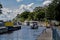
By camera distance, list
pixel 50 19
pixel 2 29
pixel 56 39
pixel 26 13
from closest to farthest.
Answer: pixel 56 39 < pixel 2 29 < pixel 50 19 < pixel 26 13

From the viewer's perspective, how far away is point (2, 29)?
33156 mm

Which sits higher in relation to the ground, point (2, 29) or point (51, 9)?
point (51, 9)

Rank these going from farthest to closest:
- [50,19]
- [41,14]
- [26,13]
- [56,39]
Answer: [26,13] < [41,14] < [50,19] < [56,39]

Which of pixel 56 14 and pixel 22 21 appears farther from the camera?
pixel 22 21

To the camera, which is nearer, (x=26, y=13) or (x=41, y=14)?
(x=41, y=14)

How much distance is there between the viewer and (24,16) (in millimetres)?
91438

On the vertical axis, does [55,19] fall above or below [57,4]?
below

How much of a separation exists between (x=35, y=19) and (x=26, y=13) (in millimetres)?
13142

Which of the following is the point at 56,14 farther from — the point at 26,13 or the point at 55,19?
the point at 26,13

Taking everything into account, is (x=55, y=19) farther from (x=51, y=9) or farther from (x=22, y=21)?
(x=22, y=21)

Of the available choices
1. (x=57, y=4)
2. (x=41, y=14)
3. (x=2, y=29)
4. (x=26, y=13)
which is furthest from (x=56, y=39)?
(x=26, y=13)

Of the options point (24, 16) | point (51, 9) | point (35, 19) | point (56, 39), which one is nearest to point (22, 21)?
point (24, 16)

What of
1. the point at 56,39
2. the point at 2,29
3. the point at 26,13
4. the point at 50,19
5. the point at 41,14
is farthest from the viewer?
the point at 26,13

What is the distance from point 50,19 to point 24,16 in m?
34.6
